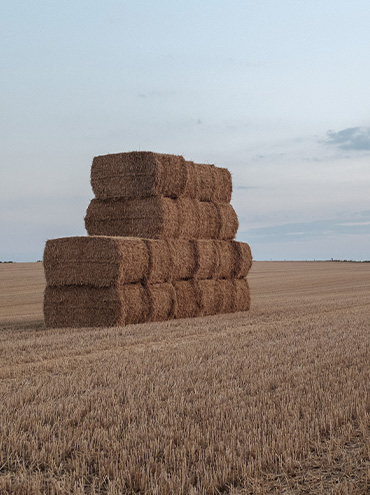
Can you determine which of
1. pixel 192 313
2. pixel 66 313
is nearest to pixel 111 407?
pixel 66 313

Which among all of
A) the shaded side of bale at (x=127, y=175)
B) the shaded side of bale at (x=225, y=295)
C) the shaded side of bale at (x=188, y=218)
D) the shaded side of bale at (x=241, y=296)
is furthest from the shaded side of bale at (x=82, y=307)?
the shaded side of bale at (x=241, y=296)

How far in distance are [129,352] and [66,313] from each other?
4285 millimetres

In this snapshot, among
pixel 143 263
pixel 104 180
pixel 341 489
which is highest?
pixel 104 180

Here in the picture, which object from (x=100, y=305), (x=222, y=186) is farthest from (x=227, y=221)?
(x=100, y=305)

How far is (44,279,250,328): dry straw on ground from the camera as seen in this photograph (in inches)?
464

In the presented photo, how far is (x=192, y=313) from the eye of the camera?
1381cm

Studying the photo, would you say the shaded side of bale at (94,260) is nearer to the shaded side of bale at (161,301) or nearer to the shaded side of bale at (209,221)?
the shaded side of bale at (161,301)

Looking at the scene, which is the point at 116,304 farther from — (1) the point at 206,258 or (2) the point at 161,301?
(1) the point at 206,258

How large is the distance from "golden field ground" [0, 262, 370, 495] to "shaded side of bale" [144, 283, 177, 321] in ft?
9.94

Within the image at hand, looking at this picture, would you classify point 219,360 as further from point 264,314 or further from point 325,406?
point 264,314

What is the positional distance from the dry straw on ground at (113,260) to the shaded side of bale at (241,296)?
2.19m

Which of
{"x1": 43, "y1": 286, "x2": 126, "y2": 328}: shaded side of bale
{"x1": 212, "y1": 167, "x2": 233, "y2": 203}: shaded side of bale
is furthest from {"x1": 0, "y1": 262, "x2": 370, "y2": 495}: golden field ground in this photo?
{"x1": 212, "y1": 167, "x2": 233, "y2": 203}: shaded side of bale

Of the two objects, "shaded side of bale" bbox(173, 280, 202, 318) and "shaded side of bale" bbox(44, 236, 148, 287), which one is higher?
"shaded side of bale" bbox(44, 236, 148, 287)

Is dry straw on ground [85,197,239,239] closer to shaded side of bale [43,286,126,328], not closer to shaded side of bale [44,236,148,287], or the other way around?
shaded side of bale [44,236,148,287]
